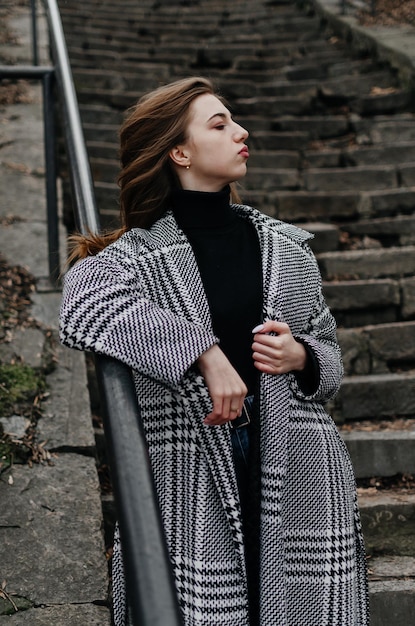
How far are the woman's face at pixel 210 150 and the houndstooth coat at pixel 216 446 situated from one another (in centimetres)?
11

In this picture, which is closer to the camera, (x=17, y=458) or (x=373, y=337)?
(x=17, y=458)

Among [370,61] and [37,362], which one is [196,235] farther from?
[370,61]

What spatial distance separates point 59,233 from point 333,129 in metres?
2.67

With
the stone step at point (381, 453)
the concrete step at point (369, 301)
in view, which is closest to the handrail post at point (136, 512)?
the stone step at point (381, 453)

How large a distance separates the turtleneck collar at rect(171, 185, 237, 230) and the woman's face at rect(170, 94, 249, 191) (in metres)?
0.03

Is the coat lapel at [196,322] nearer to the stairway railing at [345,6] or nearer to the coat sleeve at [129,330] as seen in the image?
the coat sleeve at [129,330]

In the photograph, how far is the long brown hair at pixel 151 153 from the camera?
2.01 m

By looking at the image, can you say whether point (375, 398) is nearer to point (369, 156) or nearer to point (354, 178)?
point (354, 178)

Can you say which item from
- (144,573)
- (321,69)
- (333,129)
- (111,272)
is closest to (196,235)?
(111,272)

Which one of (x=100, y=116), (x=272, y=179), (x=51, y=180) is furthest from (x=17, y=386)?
(x=100, y=116)

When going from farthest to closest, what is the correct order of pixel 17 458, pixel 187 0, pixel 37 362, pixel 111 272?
pixel 187 0 → pixel 37 362 → pixel 17 458 → pixel 111 272

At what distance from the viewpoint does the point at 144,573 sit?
118cm

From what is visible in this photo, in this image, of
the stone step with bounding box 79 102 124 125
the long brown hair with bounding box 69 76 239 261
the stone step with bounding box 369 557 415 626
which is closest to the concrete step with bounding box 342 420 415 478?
the stone step with bounding box 369 557 415 626

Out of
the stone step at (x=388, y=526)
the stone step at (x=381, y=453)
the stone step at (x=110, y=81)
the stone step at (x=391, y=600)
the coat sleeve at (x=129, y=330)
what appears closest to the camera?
the coat sleeve at (x=129, y=330)
